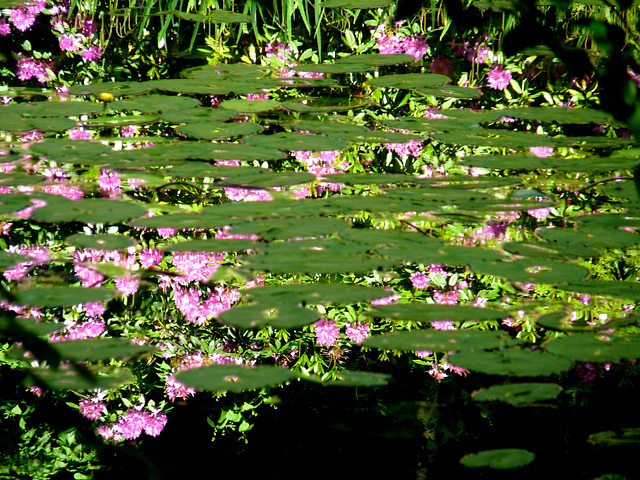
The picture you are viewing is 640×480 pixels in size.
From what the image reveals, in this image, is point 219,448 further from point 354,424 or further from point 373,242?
point 373,242

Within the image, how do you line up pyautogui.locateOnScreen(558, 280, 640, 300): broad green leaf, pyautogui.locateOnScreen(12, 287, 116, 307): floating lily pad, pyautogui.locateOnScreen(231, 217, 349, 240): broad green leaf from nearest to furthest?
pyautogui.locateOnScreen(12, 287, 116, 307): floating lily pad < pyautogui.locateOnScreen(558, 280, 640, 300): broad green leaf < pyautogui.locateOnScreen(231, 217, 349, 240): broad green leaf

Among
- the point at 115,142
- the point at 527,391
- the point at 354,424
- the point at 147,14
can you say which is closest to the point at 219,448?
the point at 354,424

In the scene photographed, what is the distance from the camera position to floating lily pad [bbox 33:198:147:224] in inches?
55.6

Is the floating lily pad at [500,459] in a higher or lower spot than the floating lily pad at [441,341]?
lower

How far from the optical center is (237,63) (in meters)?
2.64

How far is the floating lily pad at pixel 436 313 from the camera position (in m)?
1.18

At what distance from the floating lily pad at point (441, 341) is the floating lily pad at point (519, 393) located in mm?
79

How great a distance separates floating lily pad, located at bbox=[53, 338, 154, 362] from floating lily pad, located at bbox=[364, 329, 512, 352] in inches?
18.0

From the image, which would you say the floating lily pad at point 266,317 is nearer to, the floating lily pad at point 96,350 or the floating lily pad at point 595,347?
the floating lily pad at point 96,350

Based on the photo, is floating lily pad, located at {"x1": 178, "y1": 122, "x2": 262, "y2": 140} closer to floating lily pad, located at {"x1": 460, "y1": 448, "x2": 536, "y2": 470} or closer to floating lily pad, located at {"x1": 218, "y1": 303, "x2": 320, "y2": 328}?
floating lily pad, located at {"x1": 218, "y1": 303, "x2": 320, "y2": 328}

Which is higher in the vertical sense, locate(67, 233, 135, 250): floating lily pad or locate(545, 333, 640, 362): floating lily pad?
locate(67, 233, 135, 250): floating lily pad

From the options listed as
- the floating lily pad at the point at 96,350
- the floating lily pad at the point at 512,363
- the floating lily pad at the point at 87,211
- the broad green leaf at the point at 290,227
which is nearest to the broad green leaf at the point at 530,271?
the floating lily pad at the point at 512,363

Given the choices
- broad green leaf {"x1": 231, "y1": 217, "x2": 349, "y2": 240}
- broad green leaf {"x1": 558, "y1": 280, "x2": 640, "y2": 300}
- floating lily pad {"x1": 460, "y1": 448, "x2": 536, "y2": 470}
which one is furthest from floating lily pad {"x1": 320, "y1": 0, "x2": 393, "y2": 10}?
floating lily pad {"x1": 460, "y1": 448, "x2": 536, "y2": 470}

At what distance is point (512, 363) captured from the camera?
1.13m
